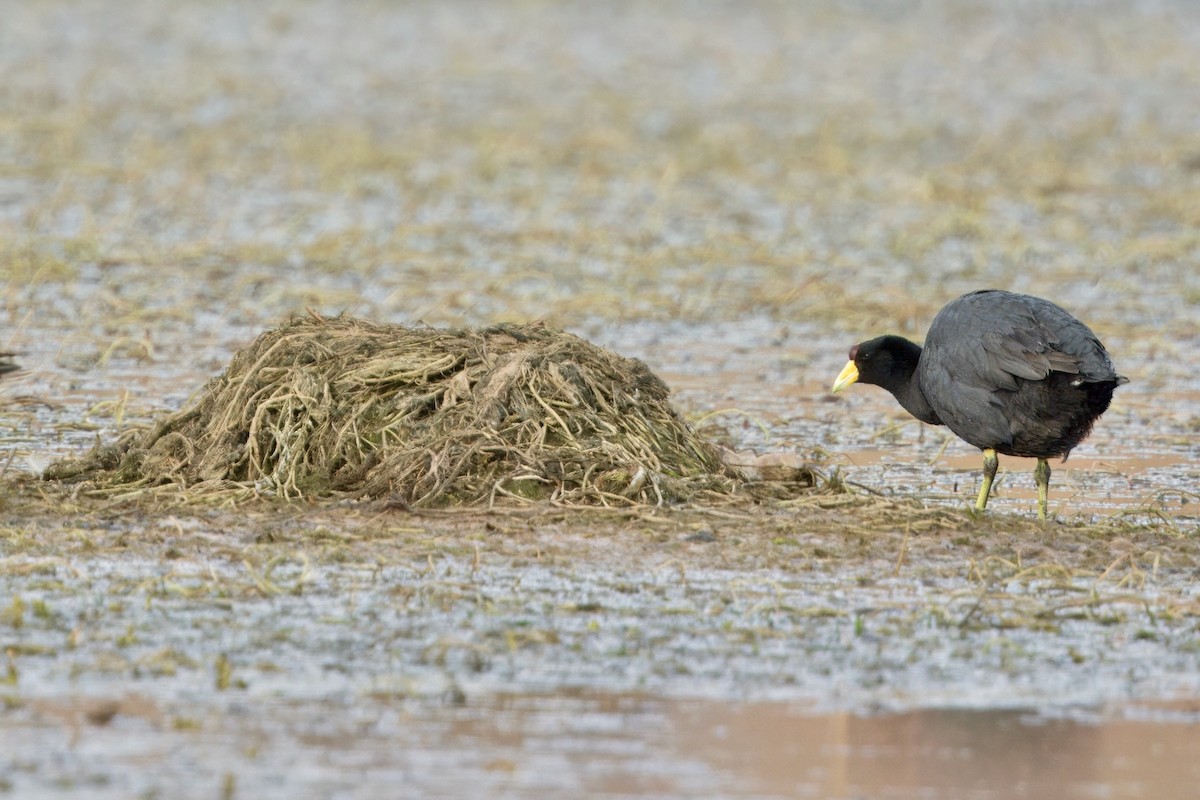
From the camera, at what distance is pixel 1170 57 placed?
33750 mm

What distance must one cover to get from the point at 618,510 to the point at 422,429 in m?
1.07

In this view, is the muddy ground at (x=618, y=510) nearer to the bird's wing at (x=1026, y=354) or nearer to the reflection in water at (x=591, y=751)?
the reflection in water at (x=591, y=751)

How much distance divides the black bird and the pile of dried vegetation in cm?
105

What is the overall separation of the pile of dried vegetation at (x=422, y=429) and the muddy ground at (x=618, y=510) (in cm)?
28

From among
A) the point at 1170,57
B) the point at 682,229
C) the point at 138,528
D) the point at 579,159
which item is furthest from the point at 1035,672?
the point at 1170,57

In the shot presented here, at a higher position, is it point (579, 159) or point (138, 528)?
point (579, 159)

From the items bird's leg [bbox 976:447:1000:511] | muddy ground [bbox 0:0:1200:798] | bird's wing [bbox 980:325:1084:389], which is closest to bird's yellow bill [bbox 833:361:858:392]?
muddy ground [bbox 0:0:1200:798]

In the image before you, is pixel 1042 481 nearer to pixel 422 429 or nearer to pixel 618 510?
pixel 618 510

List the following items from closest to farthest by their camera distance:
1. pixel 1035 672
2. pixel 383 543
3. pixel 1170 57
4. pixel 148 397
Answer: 1. pixel 1035 672
2. pixel 383 543
3. pixel 148 397
4. pixel 1170 57

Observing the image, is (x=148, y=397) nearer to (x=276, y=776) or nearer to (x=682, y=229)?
(x=276, y=776)

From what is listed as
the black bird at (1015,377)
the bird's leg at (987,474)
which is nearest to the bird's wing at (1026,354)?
the black bird at (1015,377)

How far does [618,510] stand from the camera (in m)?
8.18

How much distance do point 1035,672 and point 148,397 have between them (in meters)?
6.22

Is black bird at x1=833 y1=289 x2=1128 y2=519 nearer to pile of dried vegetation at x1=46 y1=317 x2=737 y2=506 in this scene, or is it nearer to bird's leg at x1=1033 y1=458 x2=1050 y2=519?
bird's leg at x1=1033 y1=458 x2=1050 y2=519
